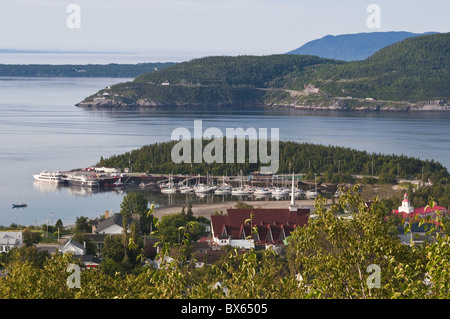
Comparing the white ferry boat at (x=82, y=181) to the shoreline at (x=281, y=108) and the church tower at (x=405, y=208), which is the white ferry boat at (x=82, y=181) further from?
the shoreline at (x=281, y=108)

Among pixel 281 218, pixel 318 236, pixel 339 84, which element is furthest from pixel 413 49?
pixel 318 236

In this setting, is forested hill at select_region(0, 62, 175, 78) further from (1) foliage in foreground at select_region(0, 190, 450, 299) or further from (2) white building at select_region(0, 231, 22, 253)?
(1) foliage in foreground at select_region(0, 190, 450, 299)

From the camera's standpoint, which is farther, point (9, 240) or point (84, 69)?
point (84, 69)

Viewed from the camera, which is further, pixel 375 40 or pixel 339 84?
pixel 375 40

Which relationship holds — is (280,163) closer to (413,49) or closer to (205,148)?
(205,148)

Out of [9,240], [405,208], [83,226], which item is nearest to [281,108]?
[405,208]

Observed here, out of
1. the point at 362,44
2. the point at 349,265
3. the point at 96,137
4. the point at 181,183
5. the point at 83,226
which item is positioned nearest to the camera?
the point at 349,265

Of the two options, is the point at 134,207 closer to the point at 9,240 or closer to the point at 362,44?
the point at 9,240

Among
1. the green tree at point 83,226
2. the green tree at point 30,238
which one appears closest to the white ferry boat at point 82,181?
the green tree at point 83,226
